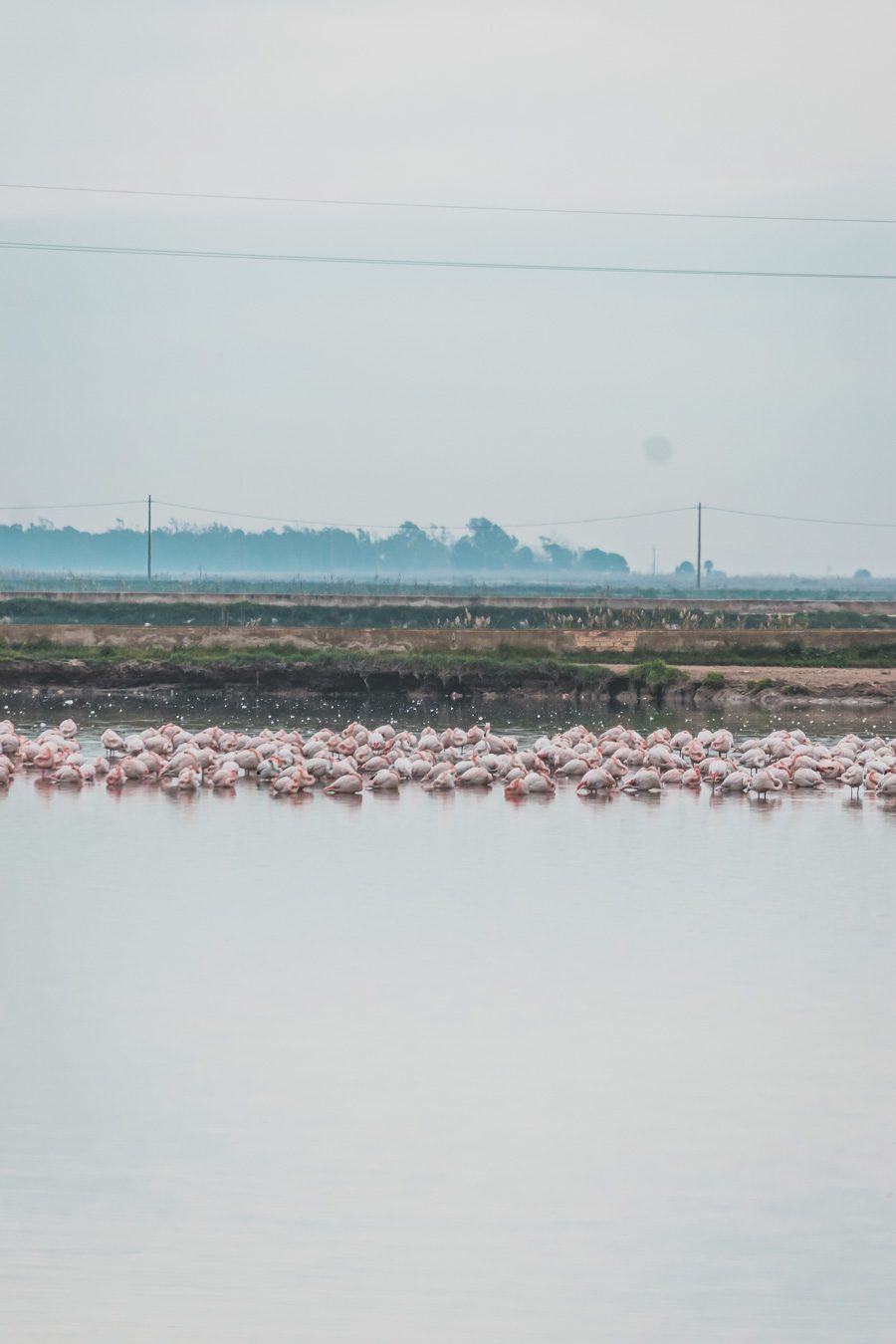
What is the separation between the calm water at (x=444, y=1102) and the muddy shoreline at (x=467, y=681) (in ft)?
59.3

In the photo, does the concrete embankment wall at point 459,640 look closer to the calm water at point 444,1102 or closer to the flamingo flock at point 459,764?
the flamingo flock at point 459,764

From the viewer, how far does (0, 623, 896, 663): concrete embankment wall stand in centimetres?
3622

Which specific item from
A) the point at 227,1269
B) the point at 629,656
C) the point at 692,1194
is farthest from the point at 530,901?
the point at 629,656

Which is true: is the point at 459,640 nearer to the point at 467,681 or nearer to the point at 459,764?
the point at 467,681

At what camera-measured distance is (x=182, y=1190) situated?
723 cm

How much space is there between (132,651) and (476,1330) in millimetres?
30379

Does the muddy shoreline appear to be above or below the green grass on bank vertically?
below

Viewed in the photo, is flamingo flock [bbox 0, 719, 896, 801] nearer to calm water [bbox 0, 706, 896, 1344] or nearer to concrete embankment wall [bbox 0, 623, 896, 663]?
calm water [bbox 0, 706, 896, 1344]

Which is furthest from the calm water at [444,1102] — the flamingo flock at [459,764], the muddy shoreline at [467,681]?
the muddy shoreline at [467,681]

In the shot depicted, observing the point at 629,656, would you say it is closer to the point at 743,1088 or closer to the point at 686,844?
the point at 686,844

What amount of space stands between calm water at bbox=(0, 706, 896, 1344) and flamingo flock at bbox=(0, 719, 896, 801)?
4977 mm

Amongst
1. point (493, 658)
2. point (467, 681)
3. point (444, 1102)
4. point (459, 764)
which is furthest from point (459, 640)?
point (444, 1102)

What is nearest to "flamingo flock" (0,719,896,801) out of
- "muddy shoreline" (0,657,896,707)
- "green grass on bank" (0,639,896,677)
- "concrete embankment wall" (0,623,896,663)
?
"muddy shoreline" (0,657,896,707)

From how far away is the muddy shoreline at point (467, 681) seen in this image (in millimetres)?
32906
